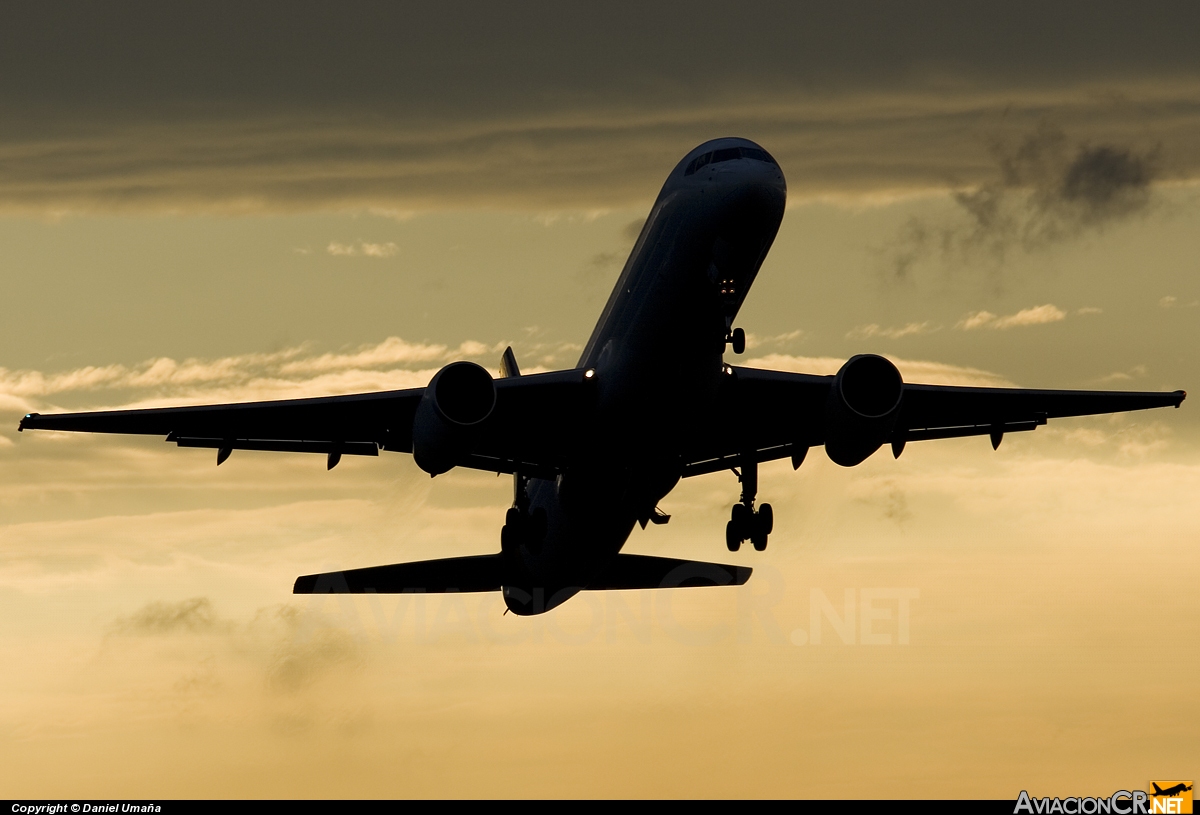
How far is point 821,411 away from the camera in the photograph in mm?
35875

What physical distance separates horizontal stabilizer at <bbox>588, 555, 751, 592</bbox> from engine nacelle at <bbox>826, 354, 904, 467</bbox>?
46.6ft

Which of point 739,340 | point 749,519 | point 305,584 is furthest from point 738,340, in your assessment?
point 305,584

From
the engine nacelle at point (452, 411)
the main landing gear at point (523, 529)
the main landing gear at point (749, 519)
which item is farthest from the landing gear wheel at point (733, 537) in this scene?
the engine nacelle at point (452, 411)

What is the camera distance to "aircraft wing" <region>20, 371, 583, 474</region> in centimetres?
3384

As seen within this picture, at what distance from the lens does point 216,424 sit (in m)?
35.7

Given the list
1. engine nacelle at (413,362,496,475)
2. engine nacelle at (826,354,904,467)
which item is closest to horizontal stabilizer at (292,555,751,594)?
engine nacelle at (413,362,496,475)

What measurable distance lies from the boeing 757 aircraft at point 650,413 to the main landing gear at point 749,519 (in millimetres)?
48

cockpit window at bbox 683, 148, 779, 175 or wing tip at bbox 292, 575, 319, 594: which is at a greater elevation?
cockpit window at bbox 683, 148, 779, 175

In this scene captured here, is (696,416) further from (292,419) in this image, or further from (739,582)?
(739,582)

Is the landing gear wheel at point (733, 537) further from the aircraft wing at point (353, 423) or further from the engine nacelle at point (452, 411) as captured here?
the engine nacelle at point (452, 411)

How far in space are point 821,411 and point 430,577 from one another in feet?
46.3

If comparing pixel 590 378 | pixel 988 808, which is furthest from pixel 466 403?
pixel 988 808

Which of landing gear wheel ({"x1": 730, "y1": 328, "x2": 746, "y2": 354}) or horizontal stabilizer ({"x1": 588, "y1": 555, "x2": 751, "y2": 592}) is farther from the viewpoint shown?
horizontal stabilizer ({"x1": 588, "y1": 555, "x2": 751, "y2": 592})

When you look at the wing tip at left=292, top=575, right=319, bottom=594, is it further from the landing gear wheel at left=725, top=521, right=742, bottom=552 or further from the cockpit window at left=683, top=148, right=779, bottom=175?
the cockpit window at left=683, top=148, right=779, bottom=175
